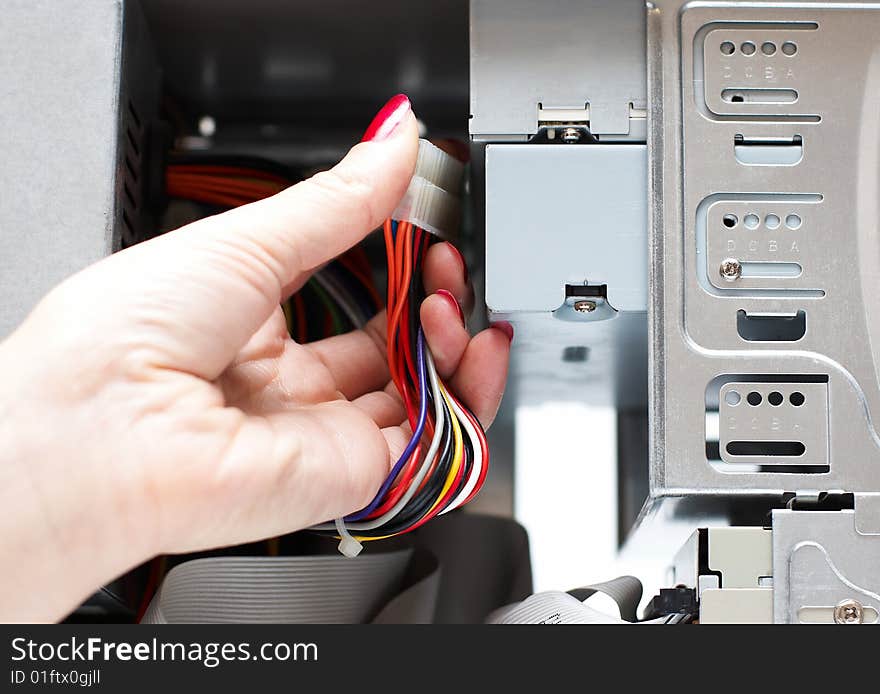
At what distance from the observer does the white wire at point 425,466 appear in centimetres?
63

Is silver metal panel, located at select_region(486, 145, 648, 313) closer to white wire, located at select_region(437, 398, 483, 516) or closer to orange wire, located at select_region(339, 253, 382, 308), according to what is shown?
white wire, located at select_region(437, 398, 483, 516)

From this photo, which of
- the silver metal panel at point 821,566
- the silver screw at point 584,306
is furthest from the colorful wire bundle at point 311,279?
the silver metal panel at point 821,566

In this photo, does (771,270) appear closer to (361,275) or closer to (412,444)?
(412,444)

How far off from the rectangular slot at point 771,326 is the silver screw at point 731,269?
2 cm

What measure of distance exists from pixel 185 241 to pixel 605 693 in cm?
38

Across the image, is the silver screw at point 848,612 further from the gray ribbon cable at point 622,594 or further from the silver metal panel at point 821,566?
the gray ribbon cable at point 622,594

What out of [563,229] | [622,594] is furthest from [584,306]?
[622,594]

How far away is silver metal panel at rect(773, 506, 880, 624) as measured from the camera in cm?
60

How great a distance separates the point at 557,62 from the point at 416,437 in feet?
0.92

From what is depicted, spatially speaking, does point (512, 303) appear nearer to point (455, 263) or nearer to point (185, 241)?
point (455, 263)

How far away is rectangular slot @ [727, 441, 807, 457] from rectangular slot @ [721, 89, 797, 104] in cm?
24

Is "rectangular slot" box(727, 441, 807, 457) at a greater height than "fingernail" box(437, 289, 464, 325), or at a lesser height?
lesser

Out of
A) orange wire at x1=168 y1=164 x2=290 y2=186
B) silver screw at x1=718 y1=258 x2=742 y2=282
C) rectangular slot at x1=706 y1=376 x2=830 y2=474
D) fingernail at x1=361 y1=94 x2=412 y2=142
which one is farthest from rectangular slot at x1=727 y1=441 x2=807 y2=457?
orange wire at x1=168 y1=164 x2=290 y2=186

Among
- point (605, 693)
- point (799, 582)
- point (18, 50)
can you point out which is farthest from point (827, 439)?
point (18, 50)
